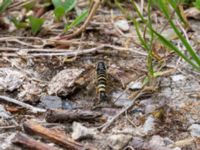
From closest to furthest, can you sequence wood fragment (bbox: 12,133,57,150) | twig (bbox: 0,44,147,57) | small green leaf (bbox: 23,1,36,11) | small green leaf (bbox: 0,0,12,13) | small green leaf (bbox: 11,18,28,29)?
wood fragment (bbox: 12,133,57,150) → twig (bbox: 0,44,147,57) → small green leaf (bbox: 0,0,12,13) → small green leaf (bbox: 11,18,28,29) → small green leaf (bbox: 23,1,36,11)

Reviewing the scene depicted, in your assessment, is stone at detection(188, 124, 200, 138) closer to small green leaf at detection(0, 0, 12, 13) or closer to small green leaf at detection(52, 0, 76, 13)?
small green leaf at detection(52, 0, 76, 13)

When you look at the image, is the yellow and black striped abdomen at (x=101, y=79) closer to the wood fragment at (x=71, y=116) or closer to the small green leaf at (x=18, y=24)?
the wood fragment at (x=71, y=116)

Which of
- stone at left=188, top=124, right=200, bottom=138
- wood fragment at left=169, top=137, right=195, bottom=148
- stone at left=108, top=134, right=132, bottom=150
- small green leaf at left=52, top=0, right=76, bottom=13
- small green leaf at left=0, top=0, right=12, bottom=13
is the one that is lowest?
wood fragment at left=169, top=137, right=195, bottom=148


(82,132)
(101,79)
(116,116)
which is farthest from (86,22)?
(82,132)

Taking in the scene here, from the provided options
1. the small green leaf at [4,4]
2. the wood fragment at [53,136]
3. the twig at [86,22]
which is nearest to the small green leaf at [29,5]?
the small green leaf at [4,4]

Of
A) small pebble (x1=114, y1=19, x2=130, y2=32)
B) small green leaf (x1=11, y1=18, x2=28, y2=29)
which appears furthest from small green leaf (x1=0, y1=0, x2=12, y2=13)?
small pebble (x1=114, y1=19, x2=130, y2=32)

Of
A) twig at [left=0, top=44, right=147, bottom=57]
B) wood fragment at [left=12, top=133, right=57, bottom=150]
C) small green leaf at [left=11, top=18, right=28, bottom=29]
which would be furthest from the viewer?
small green leaf at [left=11, top=18, right=28, bottom=29]

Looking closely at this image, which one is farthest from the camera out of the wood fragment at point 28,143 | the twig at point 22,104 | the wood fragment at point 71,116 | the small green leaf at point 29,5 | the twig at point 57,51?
the small green leaf at point 29,5
